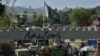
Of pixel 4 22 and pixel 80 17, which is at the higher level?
pixel 4 22

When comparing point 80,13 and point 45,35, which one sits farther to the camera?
point 80,13

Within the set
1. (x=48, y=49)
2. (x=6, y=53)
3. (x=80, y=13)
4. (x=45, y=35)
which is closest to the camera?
(x=48, y=49)

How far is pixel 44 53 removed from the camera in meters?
24.2

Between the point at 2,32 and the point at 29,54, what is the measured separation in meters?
21.1

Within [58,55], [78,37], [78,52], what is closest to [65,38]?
[78,37]

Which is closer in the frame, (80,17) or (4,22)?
(4,22)

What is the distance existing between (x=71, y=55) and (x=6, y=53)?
3.73 m

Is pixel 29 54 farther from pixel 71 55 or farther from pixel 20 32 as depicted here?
pixel 20 32

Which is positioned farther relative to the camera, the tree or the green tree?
the tree

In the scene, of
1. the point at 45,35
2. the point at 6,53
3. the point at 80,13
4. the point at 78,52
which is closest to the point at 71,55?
the point at 78,52

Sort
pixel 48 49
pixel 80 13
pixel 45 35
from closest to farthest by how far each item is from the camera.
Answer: pixel 48 49 < pixel 45 35 < pixel 80 13

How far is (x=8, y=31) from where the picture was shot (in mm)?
49062

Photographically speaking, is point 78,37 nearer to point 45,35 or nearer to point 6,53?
point 45,35

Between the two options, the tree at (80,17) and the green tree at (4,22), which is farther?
the tree at (80,17)
